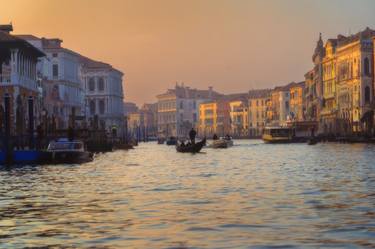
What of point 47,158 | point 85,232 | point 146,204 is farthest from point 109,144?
point 85,232

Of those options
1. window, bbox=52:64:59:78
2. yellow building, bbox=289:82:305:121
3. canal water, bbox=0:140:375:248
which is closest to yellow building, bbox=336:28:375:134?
window, bbox=52:64:59:78

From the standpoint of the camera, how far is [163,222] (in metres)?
15.5

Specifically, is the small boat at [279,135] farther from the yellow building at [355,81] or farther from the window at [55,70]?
the window at [55,70]

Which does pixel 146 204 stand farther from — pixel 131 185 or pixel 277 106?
pixel 277 106

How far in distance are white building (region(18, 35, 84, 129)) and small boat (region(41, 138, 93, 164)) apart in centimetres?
5157

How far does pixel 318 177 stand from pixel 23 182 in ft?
31.9

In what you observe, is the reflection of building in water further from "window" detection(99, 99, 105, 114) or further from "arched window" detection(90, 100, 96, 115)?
"window" detection(99, 99, 105, 114)

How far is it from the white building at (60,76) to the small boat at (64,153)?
51573mm

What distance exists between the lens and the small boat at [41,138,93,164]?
4109cm

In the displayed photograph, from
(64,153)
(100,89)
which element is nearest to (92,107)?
(100,89)

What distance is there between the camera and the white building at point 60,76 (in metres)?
96.8

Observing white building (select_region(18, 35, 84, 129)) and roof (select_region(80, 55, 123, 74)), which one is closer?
white building (select_region(18, 35, 84, 129))

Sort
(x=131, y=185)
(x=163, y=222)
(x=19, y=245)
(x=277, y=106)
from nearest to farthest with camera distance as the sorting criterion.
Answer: (x=19, y=245), (x=163, y=222), (x=131, y=185), (x=277, y=106)

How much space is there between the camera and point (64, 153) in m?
41.5
